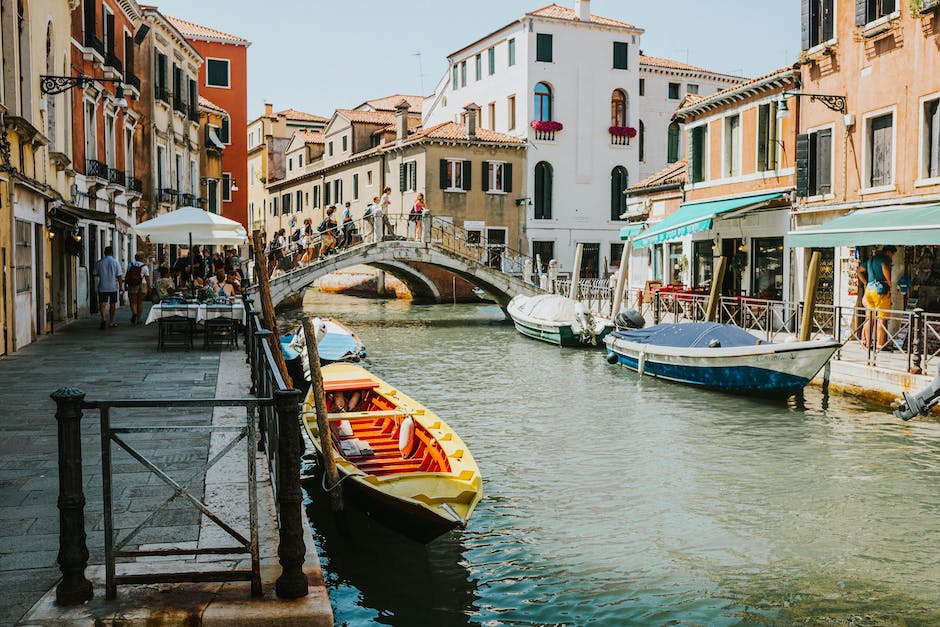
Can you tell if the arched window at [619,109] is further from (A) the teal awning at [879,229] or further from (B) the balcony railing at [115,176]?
(A) the teal awning at [879,229]

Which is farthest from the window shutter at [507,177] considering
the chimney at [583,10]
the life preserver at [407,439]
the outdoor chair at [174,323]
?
the life preserver at [407,439]

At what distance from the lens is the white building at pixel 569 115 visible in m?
40.0

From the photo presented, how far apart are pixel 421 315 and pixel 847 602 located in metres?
27.8

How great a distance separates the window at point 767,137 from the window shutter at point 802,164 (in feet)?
5.28

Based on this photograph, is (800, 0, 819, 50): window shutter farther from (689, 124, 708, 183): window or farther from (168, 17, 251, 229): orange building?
(168, 17, 251, 229): orange building

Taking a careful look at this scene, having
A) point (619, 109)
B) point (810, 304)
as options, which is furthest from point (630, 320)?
point (619, 109)

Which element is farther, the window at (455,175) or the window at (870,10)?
the window at (455,175)

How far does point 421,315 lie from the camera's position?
3394cm

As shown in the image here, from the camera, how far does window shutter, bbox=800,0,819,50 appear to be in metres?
19.3

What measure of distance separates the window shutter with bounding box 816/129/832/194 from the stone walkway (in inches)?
493

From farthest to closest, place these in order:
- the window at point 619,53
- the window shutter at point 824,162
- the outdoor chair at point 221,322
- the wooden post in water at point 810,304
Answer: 1. the window at point 619,53
2. the window shutter at point 824,162
3. the wooden post in water at point 810,304
4. the outdoor chair at point 221,322

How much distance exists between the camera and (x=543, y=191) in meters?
40.8

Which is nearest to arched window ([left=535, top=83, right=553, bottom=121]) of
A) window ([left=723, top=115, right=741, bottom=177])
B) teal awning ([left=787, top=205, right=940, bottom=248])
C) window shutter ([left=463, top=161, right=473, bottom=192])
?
window shutter ([left=463, top=161, right=473, bottom=192])

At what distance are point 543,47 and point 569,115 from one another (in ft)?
10.3
